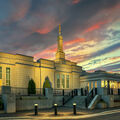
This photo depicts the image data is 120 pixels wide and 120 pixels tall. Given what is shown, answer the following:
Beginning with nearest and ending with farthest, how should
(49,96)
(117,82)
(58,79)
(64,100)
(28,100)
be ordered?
(28,100) < (49,96) < (64,100) < (58,79) < (117,82)

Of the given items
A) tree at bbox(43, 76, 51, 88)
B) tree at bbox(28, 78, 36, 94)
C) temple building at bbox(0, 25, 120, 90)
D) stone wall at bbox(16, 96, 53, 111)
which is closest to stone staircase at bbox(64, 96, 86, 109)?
stone wall at bbox(16, 96, 53, 111)

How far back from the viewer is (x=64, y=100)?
30.1 m

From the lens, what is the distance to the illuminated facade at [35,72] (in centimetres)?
3256

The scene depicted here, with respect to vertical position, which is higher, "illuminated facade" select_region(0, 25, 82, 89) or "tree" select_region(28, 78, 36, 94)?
"illuminated facade" select_region(0, 25, 82, 89)

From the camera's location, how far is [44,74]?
3928 cm

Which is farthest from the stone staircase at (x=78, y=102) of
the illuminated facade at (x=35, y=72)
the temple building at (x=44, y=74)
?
the illuminated facade at (x=35, y=72)

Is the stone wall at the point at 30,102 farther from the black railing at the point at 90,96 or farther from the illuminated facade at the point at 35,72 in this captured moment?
the illuminated facade at the point at 35,72

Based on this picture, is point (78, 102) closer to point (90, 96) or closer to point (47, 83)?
point (90, 96)

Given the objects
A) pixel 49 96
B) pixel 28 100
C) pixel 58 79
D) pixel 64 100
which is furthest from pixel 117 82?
pixel 28 100

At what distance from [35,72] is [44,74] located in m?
2.73

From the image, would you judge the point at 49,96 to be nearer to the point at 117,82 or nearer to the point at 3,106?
the point at 3,106

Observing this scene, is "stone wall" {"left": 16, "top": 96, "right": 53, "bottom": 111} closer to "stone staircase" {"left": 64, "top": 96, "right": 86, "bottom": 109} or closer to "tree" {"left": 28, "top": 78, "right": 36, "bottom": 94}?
"stone staircase" {"left": 64, "top": 96, "right": 86, "bottom": 109}

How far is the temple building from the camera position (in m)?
32.7

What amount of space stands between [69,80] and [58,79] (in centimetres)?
464
